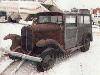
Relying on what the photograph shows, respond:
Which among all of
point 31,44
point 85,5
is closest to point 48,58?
point 31,44

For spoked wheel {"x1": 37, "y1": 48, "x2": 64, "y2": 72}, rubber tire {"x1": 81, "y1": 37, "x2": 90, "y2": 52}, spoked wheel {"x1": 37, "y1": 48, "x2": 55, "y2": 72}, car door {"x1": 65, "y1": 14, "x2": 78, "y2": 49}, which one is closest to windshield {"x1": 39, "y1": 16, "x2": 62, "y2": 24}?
car door {"x1": 65, "y1": 14, "x2": 78, "y2": 49}

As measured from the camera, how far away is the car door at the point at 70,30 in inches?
403

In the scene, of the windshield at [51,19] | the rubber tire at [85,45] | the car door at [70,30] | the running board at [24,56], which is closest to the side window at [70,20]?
the car door at [70,30]

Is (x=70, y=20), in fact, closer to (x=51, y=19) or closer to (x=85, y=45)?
(x=51, y=19)

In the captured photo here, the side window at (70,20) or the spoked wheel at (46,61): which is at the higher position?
the side window at (70,20)

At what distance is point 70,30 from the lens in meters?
10.5

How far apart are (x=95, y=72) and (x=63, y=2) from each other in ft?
97.4

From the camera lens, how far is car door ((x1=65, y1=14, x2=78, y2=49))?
10.2 meters

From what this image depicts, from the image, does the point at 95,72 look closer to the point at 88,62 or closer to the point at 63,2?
the point at 88,62

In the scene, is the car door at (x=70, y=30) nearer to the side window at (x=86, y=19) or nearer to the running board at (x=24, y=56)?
the side window at (x=86, y=19)

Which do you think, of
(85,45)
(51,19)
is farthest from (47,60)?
(85,45)

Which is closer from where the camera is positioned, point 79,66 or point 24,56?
point 24,56

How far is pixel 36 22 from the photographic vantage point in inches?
412

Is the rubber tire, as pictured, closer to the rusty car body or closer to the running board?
the rusty car body
